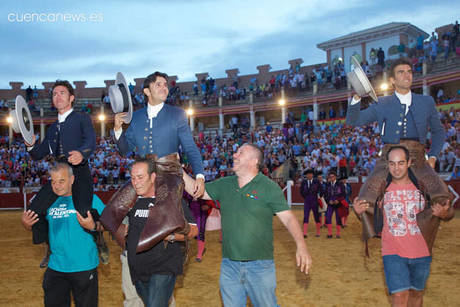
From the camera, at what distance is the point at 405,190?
141 inches

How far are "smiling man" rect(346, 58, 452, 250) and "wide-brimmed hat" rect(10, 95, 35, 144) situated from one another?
3.00m

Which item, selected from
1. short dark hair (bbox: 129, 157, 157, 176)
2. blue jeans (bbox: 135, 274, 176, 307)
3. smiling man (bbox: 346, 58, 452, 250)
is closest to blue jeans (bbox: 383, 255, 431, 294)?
smiling man (bbox: 346, 58, 452, 250)

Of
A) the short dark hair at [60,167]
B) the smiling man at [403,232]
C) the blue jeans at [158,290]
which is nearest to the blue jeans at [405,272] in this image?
the smiling man at [403,232]

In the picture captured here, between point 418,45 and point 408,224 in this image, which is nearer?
point 408,224

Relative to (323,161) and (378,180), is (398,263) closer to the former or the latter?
(378,180)

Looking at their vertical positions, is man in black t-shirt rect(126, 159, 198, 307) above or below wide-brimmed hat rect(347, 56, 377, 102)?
below

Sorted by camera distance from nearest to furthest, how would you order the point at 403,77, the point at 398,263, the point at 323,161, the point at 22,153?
1. the point at 398,263
2. the point at 403,77
3. the point at 323,161
4. the point at 22,153

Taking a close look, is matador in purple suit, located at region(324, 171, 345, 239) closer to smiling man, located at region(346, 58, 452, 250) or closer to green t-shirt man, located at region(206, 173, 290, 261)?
smiling man, located at region(346, 58, 452, 250)

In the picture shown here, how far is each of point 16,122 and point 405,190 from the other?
11.6 ft

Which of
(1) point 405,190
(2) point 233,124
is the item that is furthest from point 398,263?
(2) point 233,124

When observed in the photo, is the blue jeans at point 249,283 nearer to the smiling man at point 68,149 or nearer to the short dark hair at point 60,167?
the smiling man at point 68,149

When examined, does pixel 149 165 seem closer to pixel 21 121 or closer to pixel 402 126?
pixel 21 121

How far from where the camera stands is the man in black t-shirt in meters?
3.09

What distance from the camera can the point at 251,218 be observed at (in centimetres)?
325
